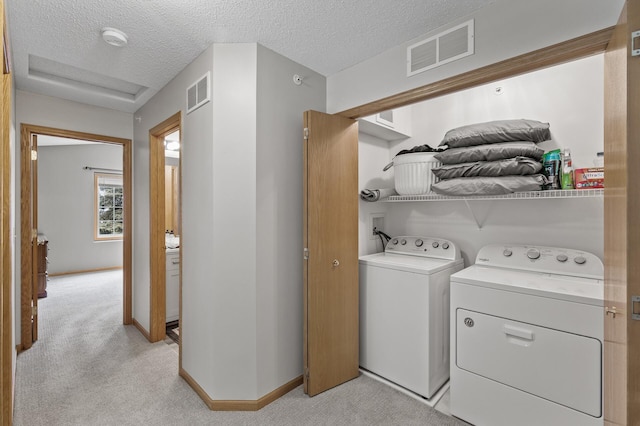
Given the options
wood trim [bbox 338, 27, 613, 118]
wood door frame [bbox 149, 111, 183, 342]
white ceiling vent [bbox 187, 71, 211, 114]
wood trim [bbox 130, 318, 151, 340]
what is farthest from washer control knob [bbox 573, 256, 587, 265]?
wood trim [bbox 130, 318, 151, 340]

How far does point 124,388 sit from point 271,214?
5.57ft

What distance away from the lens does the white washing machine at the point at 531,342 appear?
1563mm

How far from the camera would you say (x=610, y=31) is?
132 cm

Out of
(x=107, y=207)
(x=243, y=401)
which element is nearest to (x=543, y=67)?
(x=243, y=401)

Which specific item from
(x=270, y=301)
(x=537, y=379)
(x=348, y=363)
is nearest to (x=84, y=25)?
(x=270, y=301)

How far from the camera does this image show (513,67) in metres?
1.59

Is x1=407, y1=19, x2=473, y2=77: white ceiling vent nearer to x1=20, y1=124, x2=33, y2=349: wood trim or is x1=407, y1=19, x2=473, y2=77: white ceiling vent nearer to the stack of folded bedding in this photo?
the stack of folded bedding

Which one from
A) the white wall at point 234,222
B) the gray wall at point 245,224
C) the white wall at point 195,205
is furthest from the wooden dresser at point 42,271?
the white wall at point 234,222

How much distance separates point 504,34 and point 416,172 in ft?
3.71

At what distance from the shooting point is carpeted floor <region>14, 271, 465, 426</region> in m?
1.94

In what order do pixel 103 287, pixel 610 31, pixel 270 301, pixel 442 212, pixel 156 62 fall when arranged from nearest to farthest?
pixel 610 31, pixel 270 301, pixel 156 62, pixel 442 212, pixel 103 287

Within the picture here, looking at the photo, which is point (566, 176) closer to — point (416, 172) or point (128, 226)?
point (416, 172)

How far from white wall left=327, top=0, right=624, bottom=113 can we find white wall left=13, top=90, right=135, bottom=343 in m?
2.74

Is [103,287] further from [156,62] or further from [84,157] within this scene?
[156,62]
